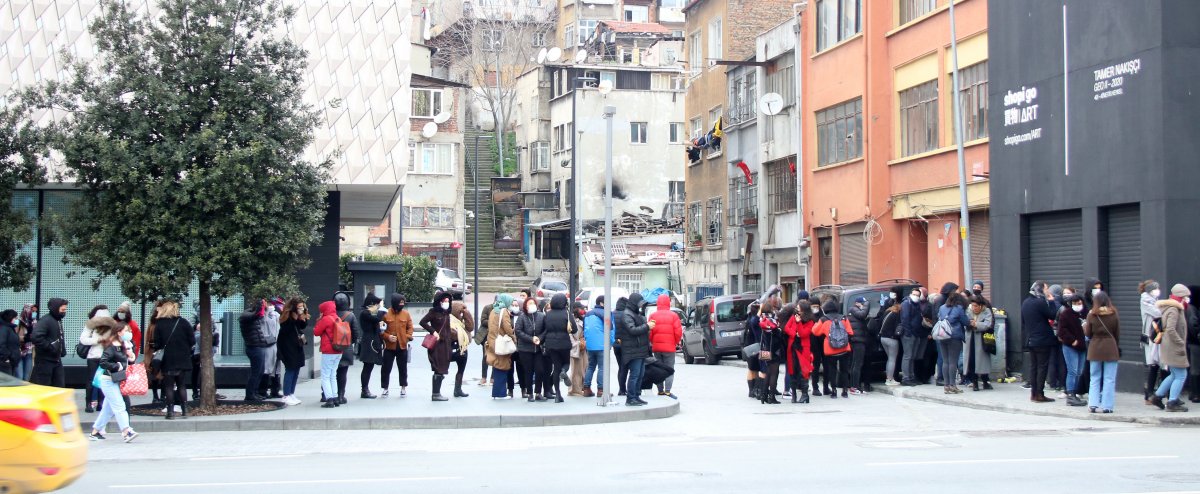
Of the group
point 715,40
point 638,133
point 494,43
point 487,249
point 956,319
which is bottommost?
point 956,319

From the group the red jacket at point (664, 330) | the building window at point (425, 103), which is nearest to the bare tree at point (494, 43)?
the building window at point (425, 103)

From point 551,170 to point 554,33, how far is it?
Result: 50.1ft

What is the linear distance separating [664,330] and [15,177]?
32.4 ft

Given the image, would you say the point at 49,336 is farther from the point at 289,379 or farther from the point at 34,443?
the point at 34,443

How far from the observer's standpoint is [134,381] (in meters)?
15.7

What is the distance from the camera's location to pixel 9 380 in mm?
9531

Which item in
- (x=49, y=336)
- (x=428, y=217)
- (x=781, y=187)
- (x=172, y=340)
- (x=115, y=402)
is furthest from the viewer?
(x=428, y=217)

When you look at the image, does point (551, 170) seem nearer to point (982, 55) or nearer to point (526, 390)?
point (982, 55)

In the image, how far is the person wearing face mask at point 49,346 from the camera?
16906 mm

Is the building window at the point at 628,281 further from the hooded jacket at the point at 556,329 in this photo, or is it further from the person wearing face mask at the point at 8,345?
the person wearing face mask at the point at 8,345

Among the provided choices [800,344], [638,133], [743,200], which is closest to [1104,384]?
[800,344]

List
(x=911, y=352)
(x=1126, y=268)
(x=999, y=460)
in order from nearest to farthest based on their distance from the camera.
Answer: (x=999, y=460) < (x=1126, y=268) < (x=911, y=352)

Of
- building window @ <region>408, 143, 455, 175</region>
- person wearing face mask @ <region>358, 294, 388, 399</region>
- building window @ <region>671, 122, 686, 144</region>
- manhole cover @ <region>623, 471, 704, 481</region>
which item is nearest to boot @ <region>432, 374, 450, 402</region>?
person wearing face mask @ <region>358, 294, 388, 399</region>

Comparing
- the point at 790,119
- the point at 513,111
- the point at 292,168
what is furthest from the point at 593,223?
the point at 292,168
